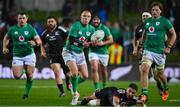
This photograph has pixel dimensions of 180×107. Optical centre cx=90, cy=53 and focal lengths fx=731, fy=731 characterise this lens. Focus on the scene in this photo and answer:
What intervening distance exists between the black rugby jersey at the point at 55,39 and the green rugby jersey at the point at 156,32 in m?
4.05

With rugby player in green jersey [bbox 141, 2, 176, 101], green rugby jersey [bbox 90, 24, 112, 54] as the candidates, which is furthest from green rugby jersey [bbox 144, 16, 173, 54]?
green rugby jersey [bbox 90, 24, 112, 54]

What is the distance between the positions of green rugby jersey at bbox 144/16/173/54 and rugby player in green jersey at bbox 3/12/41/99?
11.8 ft

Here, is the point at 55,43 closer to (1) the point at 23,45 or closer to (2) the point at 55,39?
(2) the point at 55,39

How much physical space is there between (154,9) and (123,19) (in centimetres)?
1473

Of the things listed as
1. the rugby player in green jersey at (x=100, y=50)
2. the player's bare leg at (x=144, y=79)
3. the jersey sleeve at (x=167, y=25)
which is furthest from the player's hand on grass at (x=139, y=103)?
the rugby player in green jersey at (x=100, y=50)

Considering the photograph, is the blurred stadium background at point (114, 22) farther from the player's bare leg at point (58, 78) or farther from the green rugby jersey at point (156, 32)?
the green rugby jersey at point (156, 32)

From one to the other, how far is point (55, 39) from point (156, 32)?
4521 mm

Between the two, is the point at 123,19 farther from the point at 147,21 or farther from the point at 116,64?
the point at 147,21

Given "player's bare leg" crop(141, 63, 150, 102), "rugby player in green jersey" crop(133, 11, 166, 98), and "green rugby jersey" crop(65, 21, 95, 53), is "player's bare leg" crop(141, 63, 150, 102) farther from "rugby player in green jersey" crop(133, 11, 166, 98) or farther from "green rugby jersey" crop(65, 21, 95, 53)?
"green rugby jersey" crop(65, 21, 95, 53)

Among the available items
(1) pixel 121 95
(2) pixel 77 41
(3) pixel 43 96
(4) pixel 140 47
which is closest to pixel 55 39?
(3) pixel 43 96

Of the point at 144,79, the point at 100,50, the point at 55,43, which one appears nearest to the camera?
the point at 144,79

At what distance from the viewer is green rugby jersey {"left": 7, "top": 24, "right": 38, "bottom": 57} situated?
22.9m

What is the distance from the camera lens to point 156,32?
21109mm

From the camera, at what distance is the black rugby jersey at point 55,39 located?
24.3m
